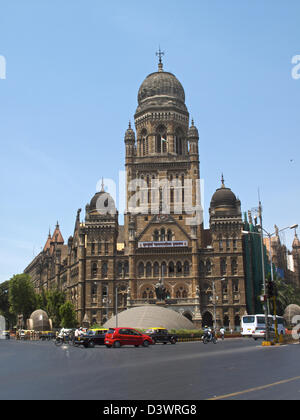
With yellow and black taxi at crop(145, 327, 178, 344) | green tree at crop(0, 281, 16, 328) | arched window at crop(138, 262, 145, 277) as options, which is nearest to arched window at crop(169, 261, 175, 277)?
arched window at crop(138, 262, 145, 277)

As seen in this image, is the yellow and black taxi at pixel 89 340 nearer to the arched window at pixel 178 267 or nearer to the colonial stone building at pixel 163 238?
the colonial stone building at pixel 163 238

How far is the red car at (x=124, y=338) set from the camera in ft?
118

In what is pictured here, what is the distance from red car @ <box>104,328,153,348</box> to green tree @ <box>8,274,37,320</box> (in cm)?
5639

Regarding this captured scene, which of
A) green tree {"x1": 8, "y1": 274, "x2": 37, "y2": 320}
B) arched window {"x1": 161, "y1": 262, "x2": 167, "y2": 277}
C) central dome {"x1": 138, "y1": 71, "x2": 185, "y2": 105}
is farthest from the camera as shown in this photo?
central dome {"x1": 138, "y1": 71, "x2": 185, "y2": 105}

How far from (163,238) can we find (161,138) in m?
20.2

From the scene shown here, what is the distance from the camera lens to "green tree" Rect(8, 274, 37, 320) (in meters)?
89.2

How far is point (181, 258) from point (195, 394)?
70895 mm

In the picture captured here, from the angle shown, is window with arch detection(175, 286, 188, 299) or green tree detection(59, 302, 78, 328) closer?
green tree detection(59, 302, 78, 328)

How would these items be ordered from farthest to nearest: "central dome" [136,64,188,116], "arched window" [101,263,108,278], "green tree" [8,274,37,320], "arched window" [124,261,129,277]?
"central dome" [136,64,188,116] → "green tree" [8,274,37,320] → "arched window" [101,263,108,278] → "arched window" [124,261,129,277]

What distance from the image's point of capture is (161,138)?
9125 cm

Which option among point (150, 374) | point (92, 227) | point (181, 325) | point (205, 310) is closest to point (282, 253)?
point (205, 310)

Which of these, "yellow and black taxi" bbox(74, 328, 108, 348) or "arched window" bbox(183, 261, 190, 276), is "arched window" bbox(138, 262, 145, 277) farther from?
"yellow and black taxi" bbox(74, 328, 108, 348)

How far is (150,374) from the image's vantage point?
15.1 metres

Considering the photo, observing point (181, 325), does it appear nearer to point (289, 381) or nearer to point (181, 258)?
point (181, 258)
